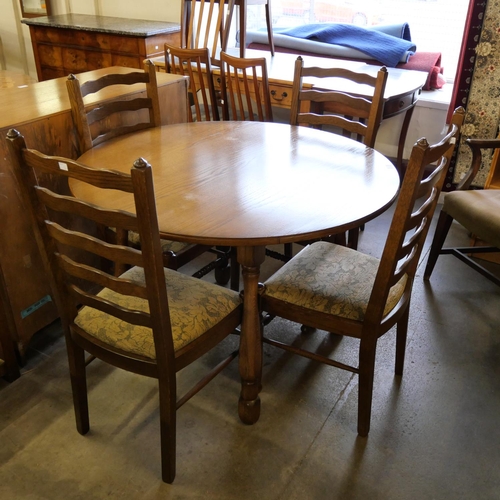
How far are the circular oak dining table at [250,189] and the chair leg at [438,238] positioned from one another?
73cm

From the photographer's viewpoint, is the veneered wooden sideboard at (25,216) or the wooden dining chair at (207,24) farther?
the wooden dining chair at (207,24)

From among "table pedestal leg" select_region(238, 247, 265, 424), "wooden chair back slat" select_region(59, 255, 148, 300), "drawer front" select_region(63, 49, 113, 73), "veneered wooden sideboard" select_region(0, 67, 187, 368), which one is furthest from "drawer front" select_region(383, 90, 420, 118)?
"drawer front" select_region(63, 49, 113, 73)

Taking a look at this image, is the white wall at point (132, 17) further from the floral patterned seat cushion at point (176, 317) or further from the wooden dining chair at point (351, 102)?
the floral patterned seat cushion at point (176, 317)

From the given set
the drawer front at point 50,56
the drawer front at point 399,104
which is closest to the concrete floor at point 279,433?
the drawer front at point 399,104

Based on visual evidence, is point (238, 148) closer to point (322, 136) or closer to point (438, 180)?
point (322, 136)

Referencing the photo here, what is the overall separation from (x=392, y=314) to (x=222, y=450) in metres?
0.69

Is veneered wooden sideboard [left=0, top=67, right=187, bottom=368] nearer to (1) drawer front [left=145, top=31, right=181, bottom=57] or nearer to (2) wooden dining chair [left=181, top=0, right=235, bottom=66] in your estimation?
(2) wooden dining chair [left=181, top=0, right=235, bottom=66]

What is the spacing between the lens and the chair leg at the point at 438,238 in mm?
2428

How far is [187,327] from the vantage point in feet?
4.59

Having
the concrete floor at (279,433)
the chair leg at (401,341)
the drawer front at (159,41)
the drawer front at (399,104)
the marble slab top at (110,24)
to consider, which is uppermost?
the marble slab top at (110,24)

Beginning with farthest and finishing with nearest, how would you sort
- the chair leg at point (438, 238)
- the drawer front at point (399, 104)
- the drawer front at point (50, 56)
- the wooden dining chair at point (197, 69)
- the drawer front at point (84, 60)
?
the drawer front at point (50, 56), the drawer front at point (84, 60), the wooden dining chair at point (197, 69), the drawer front at point (399, 104), the chair leg at point (438, 238)

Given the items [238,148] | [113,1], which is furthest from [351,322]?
[113,1]

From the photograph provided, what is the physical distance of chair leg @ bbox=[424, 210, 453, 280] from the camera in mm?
2428

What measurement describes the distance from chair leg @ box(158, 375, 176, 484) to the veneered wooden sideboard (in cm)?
74
